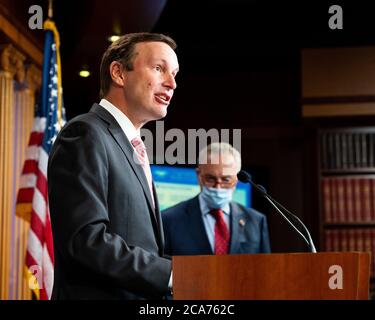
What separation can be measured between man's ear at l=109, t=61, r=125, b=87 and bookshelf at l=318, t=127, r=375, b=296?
14.0 feet

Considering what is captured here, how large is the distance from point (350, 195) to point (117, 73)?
4.36m

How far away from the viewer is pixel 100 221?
1.79 meters

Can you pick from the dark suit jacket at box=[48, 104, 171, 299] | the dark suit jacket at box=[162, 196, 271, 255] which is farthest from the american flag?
the dark suit jacket at box=[48, 104, 171, 299]

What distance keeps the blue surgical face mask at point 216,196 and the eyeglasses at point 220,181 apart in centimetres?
2

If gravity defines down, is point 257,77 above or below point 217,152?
above

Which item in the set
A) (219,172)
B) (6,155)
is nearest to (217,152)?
(219,172)

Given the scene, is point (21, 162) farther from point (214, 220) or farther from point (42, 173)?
point (214, 220)

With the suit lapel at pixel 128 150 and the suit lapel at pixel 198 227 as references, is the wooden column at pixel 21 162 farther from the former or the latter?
the suit lapel at pixel 128 150

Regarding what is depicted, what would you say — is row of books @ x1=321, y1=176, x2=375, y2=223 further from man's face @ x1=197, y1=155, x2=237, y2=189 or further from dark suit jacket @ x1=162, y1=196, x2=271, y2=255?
man's face @ x1=197, y1=155, x2=237, y2=189

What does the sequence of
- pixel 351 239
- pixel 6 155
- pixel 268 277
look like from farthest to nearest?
pixel 351 239 → pixel 6 155 → pixel 268 277

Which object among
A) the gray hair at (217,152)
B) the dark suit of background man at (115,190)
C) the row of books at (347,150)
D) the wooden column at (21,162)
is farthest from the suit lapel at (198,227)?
the row of books at (347,150)

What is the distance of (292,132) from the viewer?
21.9 feet

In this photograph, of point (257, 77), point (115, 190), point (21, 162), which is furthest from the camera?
point (257, 77)
